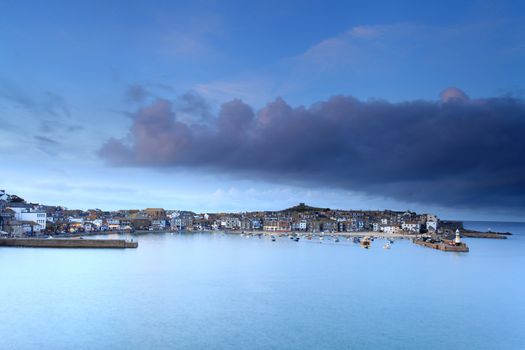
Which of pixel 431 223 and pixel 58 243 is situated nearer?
pixel 58 243

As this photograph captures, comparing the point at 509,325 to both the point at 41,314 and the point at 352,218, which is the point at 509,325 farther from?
the point at 352,218

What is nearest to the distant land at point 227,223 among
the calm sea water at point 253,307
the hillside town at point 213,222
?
the hillside town at point 213,222

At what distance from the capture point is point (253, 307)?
2405cm

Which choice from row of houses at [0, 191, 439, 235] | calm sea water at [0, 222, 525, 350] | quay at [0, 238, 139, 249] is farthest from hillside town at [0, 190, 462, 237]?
calm sea water at [0, 222, 525, 350]

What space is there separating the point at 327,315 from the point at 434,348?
5.73 m

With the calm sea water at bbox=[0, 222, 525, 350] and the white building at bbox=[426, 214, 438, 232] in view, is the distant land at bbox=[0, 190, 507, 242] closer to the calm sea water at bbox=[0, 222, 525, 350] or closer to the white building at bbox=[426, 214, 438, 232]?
the white building at bbox=[426, 214, 438, 232]

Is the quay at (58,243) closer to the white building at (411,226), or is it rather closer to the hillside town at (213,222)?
the hillside town at (213,222)

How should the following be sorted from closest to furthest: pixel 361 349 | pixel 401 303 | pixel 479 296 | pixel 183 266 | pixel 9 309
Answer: pixel 361 349 → pixel 9 309 → pixel 401 303 → pixel 479 296 → pixel 183 266

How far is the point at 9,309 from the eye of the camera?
2245 cm

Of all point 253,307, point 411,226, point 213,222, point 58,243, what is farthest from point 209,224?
point 253,307

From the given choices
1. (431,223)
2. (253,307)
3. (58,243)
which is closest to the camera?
(253,307)

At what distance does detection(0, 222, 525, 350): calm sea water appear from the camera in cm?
1842

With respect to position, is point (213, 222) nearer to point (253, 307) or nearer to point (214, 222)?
point (214, 222)

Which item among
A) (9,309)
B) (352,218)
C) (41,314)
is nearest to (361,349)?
(41,314)
